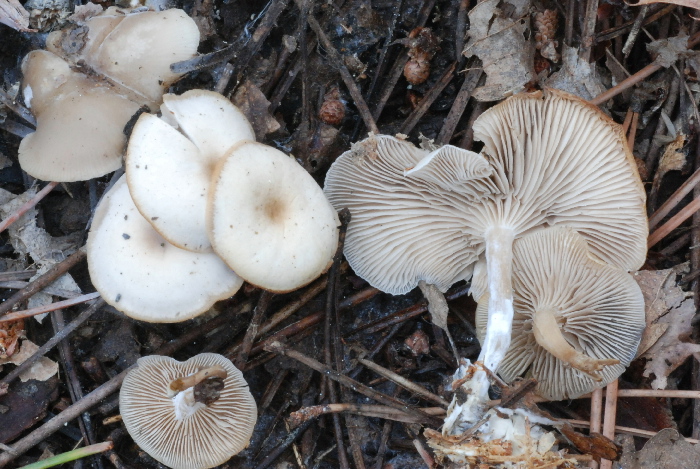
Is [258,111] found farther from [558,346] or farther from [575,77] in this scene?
[558,346]

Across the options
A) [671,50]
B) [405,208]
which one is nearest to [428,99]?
[405,208]

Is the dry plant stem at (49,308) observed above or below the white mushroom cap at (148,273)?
below

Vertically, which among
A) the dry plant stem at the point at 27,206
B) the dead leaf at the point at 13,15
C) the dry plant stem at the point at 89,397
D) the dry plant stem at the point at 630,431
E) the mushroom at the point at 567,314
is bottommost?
the dry plant stem at the point at 89,397

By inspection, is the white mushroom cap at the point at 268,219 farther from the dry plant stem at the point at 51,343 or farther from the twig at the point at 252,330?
the dry plant stem at the point at 51,343

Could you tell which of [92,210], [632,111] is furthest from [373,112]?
[92,210]

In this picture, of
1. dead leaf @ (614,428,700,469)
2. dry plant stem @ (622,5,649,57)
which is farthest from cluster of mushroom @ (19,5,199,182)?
dead leaf @ (614,428,700,469)

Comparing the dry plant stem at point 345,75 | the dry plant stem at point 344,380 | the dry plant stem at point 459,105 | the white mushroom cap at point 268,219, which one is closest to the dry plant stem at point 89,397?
the dry plant stem at point 344,380

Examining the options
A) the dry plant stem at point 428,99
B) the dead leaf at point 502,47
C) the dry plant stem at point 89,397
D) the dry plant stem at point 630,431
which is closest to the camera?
the dry plant stem at point 630,431
